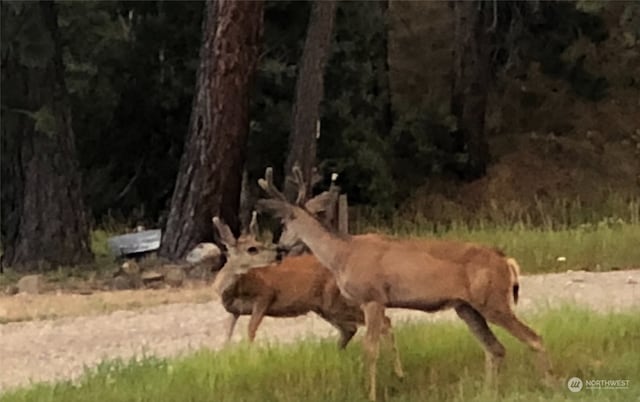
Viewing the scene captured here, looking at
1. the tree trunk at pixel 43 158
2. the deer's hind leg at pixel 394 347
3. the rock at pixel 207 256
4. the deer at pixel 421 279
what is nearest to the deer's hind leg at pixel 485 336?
the deer at pixel 421 279

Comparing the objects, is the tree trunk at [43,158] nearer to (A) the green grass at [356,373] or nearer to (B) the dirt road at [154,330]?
(B) the dirt road at [154,330]

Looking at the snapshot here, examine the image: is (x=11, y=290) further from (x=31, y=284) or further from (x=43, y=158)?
(x=43, y=158)

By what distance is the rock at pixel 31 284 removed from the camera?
16078 mm

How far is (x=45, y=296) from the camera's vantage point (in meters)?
15.6

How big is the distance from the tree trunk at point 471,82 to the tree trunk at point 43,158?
35.1 feet

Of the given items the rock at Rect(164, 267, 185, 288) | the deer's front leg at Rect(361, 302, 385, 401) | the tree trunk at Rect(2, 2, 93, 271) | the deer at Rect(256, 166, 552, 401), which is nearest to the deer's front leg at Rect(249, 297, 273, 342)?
the deer at Rect(256, 166, 552, 401)

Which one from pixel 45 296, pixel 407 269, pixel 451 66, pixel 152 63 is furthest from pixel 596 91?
pixel 407 269

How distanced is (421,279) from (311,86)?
13.9m

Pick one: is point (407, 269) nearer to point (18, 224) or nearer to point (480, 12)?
point (18, 224)

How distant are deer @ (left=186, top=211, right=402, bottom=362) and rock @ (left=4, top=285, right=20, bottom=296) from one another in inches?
195

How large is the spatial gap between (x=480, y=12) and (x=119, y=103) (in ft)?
23.6

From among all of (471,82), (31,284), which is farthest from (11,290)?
(471,82)

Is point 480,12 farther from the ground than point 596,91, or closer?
farther from the ground

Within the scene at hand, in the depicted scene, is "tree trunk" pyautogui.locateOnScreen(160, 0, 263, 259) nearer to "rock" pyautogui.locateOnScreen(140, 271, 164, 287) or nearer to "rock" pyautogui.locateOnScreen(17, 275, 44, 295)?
"rock" pyautogui.locateOnScreen(140, 271, 164, 287)
